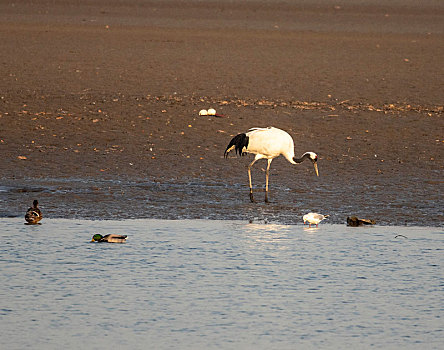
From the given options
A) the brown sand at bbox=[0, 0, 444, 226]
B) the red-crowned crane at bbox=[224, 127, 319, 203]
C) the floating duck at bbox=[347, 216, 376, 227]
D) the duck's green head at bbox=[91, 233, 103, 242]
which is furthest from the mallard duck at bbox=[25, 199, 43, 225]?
the floating duck at bbox=[347, 216, 376, 227]

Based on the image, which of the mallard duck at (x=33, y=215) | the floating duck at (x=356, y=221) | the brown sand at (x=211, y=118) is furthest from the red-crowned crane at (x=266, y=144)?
the mallard duck at (x=33, y=215)

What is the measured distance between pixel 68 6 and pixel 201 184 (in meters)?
27.0

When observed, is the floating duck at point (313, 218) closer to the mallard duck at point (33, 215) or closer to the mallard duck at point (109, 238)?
the mallard duck at point (109, 238)

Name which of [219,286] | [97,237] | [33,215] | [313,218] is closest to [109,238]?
[97,237]

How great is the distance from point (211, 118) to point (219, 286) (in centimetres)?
931

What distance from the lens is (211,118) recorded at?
17.5 metres

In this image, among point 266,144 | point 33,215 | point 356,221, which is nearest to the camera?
point 33,215

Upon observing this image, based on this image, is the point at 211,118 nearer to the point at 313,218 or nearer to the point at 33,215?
the point at 313,218

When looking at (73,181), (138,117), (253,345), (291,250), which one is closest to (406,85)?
(138,117)

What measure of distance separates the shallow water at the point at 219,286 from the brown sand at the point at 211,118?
98 centimetres

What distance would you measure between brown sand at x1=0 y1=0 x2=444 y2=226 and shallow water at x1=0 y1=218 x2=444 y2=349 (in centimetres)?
98

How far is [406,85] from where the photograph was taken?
2130 centimetres

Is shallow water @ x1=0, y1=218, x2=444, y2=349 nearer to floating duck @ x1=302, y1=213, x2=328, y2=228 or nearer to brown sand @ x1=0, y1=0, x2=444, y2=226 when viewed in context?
floating duck @ x1=302, y1=213, x2=328, y2=228

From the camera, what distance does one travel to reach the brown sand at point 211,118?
41.3ft
